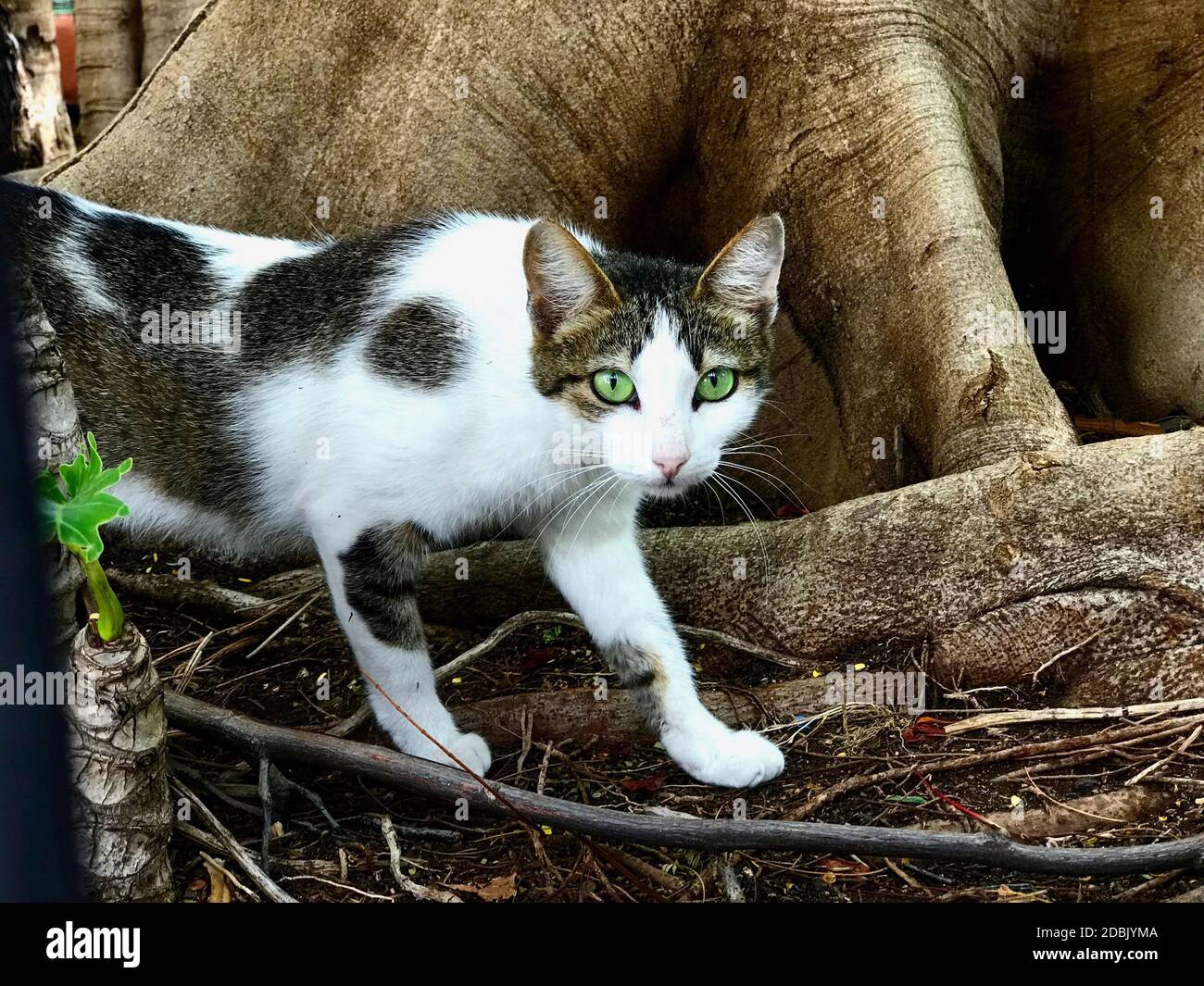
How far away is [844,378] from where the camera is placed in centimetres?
373

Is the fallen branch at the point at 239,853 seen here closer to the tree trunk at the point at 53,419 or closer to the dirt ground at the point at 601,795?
the dirt ground at the point at 601,795

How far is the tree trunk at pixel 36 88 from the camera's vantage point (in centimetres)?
627

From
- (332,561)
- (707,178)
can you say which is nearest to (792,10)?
(707,178)

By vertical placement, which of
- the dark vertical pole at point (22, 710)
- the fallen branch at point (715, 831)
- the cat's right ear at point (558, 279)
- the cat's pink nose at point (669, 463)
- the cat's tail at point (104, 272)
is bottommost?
the fallen branch at point (715, 831)

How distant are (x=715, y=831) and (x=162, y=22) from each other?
5.44 metres

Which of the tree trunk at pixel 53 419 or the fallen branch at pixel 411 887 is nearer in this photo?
the tree trunk at pixel 53 419

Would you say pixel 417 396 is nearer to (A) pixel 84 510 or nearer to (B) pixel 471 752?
(B) pixel 471 752

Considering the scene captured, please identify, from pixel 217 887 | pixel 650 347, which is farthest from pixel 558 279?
pixel 217 887

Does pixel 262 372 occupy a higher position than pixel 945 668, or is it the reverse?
pixel 262 372

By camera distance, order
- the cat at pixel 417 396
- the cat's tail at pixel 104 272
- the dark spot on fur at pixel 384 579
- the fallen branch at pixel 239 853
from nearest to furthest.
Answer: the fallen branch at pixel 239 853
the cat at pixel 417 396
the dark spot on fur at pixel 384 579
the cat's tail at pixel 104 272

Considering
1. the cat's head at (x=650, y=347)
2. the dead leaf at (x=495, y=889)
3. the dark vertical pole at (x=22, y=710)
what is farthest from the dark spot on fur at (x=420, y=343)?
the dark vertical pole at (x=22, y=710)

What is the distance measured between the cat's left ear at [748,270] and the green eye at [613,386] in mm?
266
